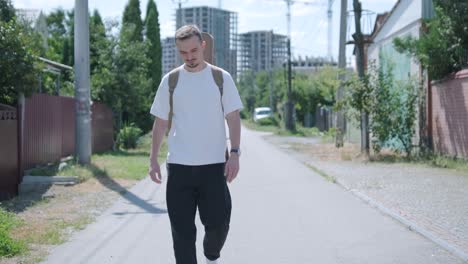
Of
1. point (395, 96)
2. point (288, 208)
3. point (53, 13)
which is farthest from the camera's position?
point (53, 13)

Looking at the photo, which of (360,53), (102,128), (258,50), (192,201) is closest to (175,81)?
(192,201)

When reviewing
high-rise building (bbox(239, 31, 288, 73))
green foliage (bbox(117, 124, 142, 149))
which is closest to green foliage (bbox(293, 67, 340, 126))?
high-rise building (bbox(239, 31, 288, 73))

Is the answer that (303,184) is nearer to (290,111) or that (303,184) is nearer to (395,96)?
(395,96)

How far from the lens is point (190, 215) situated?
4902 millimetres

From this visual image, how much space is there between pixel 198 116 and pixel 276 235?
3626mm

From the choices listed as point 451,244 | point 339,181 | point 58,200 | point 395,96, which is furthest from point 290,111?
point 451,244

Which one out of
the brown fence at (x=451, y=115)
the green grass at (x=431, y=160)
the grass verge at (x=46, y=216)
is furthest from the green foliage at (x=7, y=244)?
the brown fence at (x=451, y=115)

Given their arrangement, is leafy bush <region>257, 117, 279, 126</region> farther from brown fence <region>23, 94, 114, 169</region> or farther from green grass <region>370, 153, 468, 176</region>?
brown fence <region>23, 94, 114, 169</region>

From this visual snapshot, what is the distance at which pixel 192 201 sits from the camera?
493cm

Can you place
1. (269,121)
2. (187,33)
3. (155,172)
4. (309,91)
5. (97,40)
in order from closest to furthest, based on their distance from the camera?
1. (187,33)
2. (155,172)
3. (97,40)
4. (309,91)
5. (269,121)

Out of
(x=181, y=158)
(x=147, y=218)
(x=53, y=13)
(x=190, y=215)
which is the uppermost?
(x=53, y=13)

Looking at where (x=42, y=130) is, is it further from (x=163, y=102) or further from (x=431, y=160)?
(x=163, y=102)

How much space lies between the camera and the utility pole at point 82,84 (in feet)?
50.9

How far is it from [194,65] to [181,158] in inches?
26.6
